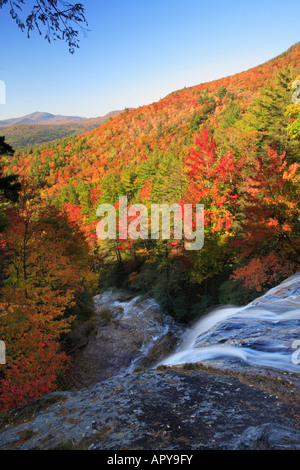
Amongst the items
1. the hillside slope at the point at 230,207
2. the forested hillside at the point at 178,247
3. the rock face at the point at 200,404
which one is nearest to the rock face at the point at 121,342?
the forested hillside at the point at 178,247

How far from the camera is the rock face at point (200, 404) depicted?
11.2ft

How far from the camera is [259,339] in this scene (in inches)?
271

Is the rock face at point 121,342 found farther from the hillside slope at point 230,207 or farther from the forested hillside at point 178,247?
the hillside slope at point 230,207

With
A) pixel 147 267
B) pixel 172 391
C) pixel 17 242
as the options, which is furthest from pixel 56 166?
pixel 172 391

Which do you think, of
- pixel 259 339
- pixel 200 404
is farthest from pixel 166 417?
pixel 259 339

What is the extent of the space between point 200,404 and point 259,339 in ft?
10.9

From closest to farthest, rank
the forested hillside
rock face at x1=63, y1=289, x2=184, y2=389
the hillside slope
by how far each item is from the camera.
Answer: the forested hillside → the hillside slope → rock face at x1=63, y1=289, x2=184, y2=389

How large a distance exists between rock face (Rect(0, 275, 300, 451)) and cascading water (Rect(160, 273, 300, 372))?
24 millimetres

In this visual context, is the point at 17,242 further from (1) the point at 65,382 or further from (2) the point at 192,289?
(2) the point at 192,289

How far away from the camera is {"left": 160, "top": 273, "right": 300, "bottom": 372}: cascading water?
6.08m

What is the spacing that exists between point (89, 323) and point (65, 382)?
5792 mm

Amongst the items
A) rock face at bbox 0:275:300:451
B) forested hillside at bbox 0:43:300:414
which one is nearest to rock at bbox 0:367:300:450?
rock face at bbox 0:275:300:451

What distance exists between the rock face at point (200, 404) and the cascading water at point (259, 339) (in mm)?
24

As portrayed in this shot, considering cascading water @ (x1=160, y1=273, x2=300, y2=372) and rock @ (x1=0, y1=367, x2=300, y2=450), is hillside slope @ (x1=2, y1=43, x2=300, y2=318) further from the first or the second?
rock @ (x1=0, y1=367, x2=300, y2=450)
